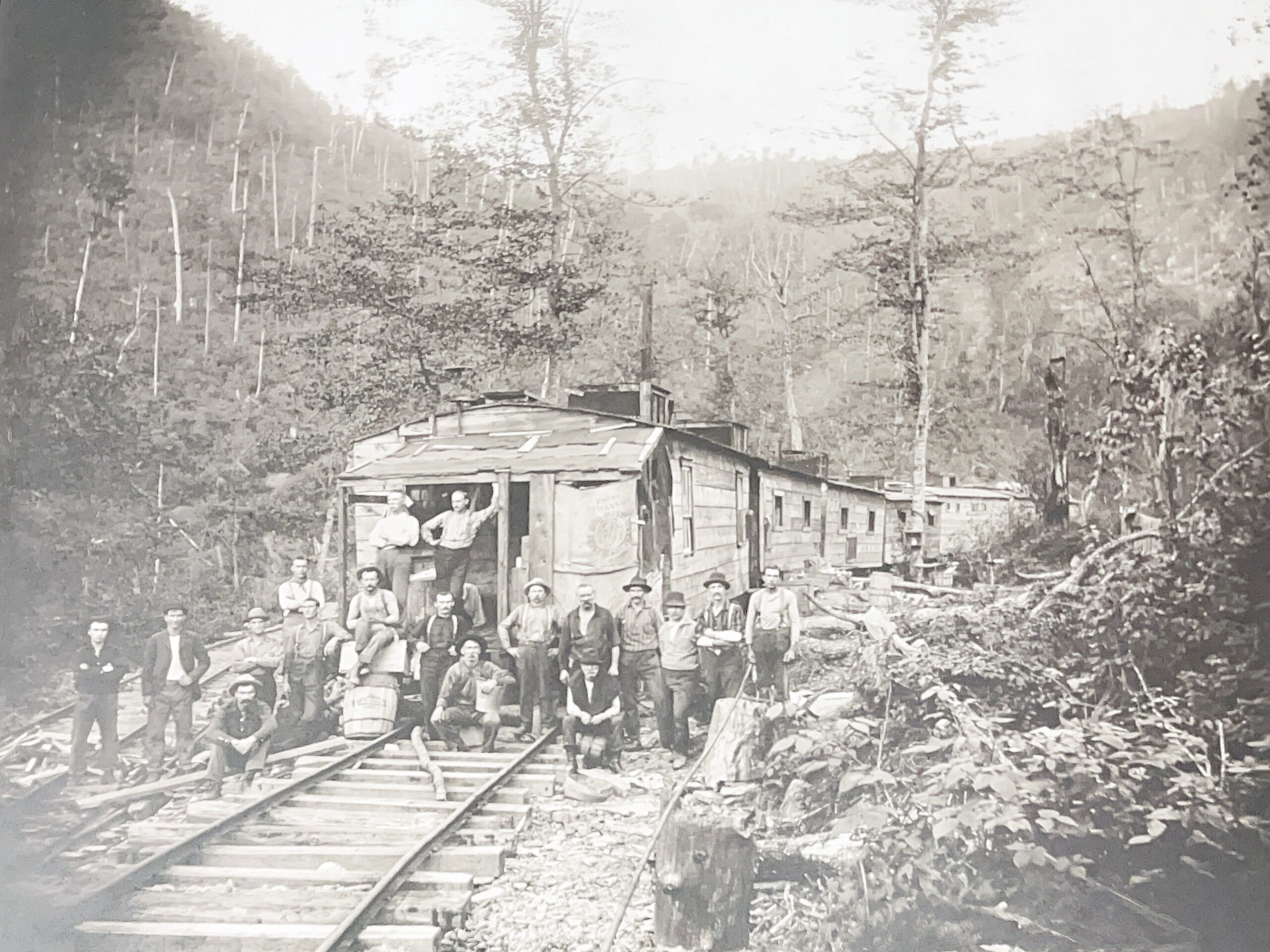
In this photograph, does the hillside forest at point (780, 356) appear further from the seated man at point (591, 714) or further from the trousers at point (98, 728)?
the seated man at point (591, 714)

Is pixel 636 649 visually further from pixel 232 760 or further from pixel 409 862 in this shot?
pixel 232 760

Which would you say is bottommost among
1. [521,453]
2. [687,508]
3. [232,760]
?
[232,760]

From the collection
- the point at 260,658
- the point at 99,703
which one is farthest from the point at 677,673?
the point at 99,703

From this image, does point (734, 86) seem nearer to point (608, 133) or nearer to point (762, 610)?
point (608, 133)

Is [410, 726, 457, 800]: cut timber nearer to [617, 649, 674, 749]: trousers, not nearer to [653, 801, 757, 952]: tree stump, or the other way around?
[617, 649, 674, 749]: trousers

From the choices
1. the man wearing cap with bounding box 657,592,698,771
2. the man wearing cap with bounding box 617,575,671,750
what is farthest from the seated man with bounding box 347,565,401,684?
the man wearing cap with bounding box 657,592,698,771

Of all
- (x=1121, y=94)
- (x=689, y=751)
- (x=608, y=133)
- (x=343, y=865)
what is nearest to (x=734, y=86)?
(x=608, y=133)

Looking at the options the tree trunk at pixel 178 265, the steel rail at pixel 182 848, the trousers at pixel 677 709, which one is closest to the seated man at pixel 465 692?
the steel rail at pixel 182 848
